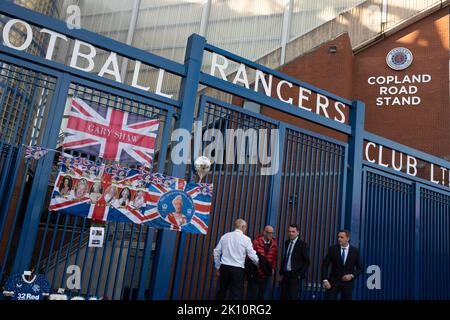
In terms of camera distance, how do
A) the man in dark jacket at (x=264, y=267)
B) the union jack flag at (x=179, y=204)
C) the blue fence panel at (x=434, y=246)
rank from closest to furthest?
the union jack flag at (x=179, y=204)
the man in dark jacket at (x=264, y=267)
the blue fence panel at (x=434, y=246)

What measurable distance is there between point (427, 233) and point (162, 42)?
26457 millimetres

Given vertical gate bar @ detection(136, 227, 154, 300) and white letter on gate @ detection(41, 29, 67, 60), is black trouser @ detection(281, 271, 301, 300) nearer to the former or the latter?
vertical gate bar @ detection(136, 227, 154, 300)

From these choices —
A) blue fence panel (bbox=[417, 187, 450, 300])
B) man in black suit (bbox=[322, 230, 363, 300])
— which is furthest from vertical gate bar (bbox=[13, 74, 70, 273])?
blue fence panel (bbox=[417, 187, 450, 300])

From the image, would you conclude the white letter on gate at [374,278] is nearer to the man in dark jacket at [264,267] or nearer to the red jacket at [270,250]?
the man in dark jacket at [264,267]

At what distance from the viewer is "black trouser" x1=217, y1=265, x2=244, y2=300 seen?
6965 millimetres

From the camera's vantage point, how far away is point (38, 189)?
6.41m

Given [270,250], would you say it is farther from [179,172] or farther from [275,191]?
[179,172]

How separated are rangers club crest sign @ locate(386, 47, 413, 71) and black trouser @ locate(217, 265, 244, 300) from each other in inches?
606

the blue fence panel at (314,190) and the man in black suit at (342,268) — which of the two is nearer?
the man in black suit at (342,268)

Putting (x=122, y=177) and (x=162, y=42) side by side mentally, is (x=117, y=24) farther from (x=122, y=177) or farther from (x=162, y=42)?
(x=122, y=177)

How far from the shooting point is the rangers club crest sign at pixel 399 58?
765 inches

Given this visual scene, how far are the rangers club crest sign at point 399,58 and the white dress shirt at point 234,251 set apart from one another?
1513 cm

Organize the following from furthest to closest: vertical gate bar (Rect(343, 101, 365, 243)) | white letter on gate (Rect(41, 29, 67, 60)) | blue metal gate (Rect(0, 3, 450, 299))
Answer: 1. vertical gate bar (Rect(343, 101, 365, 243))
2. white letter on gate (Rect(41, 29, 67, 60))
3. blue metal gate (Rect(0, 3, 450, 299))

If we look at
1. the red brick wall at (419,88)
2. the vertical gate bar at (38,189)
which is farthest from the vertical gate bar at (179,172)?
the red brick wall at (419,88)
